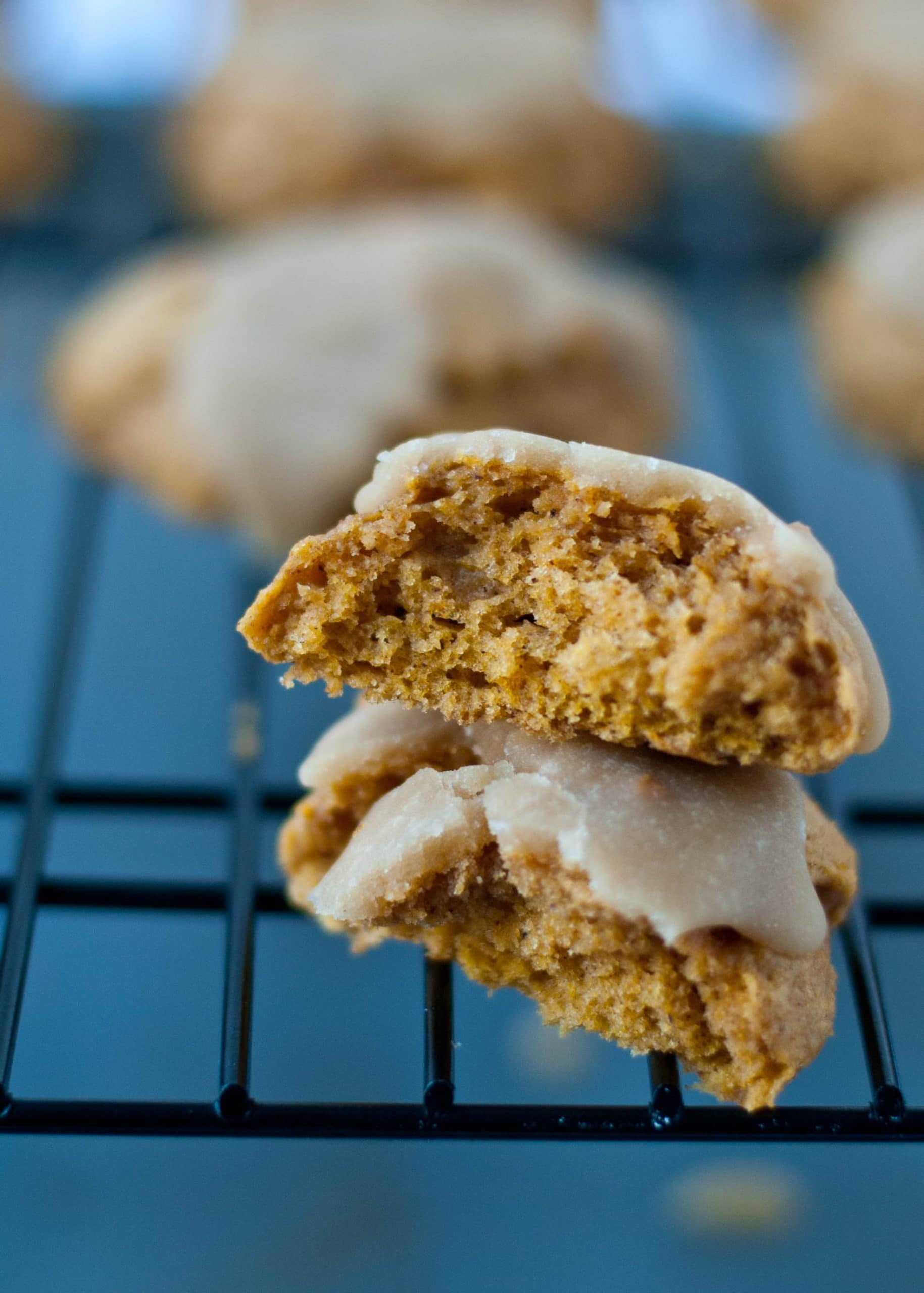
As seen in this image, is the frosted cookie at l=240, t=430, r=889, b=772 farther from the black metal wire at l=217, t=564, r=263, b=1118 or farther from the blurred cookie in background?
the blurred cookie in background

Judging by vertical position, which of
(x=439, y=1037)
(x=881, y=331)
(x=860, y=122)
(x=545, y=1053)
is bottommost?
(x=439, y=1037)

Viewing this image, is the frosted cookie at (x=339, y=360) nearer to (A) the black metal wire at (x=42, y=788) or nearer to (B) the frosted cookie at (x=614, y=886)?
(A) the black metal wire at (x=42, y=788)

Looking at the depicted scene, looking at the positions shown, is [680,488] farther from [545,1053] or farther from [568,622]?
[545,1053]

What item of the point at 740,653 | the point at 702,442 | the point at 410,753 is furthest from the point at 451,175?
the point at 740,653

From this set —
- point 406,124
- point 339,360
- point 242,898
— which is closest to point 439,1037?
point 242,898

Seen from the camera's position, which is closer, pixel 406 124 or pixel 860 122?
pixel 406 124

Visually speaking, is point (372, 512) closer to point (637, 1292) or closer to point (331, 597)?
point (331, 597)

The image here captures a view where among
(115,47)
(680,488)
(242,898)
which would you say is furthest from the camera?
(115,47)
